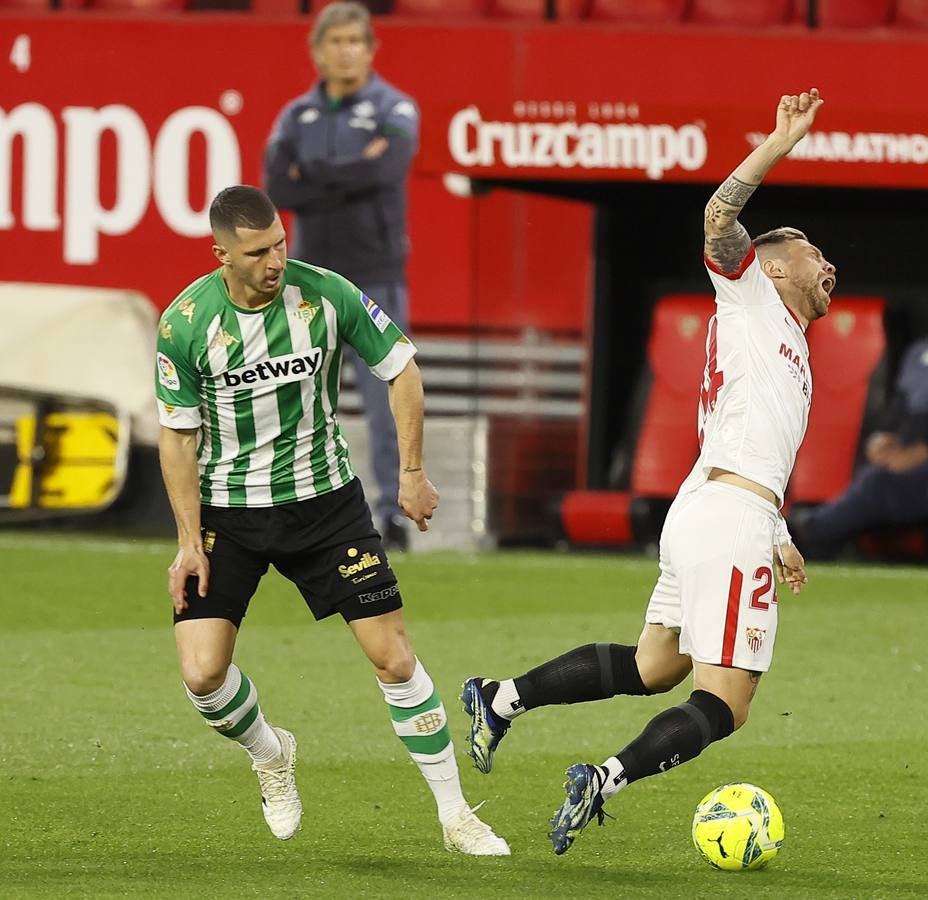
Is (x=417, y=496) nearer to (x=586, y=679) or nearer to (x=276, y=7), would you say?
(x=586, y=679)

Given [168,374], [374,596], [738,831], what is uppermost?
[168,374]

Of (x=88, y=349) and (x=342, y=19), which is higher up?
(x=342, y=19)

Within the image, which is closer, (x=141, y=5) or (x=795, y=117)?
(x=795, y=117)

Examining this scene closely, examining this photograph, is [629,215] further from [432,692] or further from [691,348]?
[432,692]

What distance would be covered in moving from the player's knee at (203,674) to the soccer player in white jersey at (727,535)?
2.35ft

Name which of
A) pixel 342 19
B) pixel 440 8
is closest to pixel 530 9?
pixel 440 8

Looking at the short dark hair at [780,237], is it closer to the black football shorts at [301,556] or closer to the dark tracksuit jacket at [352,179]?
the black football shorts at [301,556]

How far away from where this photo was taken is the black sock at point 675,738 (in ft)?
17.1

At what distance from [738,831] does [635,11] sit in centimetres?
1061

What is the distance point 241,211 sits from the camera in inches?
213

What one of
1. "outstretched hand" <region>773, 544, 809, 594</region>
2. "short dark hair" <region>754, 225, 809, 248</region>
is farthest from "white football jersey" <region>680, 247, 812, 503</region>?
"short dark hair" <region>754, 225, 809, 248</region>

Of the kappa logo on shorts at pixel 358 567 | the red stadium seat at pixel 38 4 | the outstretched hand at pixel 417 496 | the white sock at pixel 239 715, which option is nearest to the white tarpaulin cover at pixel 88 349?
the red stadium seat at pixel 38 4

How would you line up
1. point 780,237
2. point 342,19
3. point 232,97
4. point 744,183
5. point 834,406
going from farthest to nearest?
point 232,97, point 834,406, point 342,19, point 780,237, point 744,183

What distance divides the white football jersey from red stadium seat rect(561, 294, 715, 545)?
7.30m
